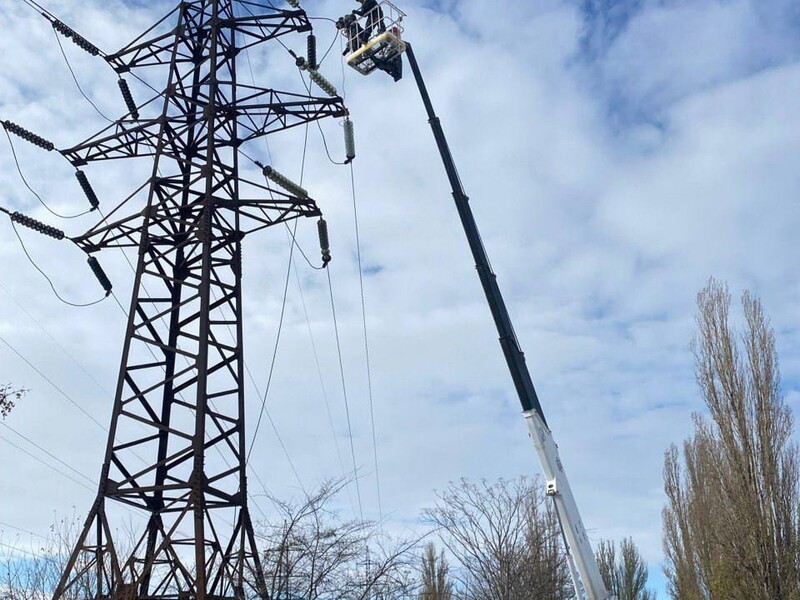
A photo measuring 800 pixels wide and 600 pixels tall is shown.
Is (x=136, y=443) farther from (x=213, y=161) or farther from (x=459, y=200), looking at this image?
(x=459, y=200)

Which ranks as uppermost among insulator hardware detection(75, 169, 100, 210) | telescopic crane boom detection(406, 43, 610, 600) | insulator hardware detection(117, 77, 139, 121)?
insulator hardware detection(117, 77, 139, 121)

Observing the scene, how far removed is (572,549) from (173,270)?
856cm

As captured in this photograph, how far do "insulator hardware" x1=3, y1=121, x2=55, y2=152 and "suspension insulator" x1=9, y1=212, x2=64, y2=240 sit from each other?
1820 mm

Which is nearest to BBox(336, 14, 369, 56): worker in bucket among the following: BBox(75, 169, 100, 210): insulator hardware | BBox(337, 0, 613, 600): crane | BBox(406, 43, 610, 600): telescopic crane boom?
BBox(337, 0, 613, 600): crane

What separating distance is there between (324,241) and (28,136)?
592cm

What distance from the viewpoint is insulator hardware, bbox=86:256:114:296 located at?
16.4m

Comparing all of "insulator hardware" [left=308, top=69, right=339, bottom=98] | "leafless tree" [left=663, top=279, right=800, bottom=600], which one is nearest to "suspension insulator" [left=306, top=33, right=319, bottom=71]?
"insulator hardware" [left=308, top=69, right=339, bottom=98]

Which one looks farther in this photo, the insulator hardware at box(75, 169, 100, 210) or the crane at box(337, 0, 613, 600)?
the insulator hardware at box(75, 169, 100, 210)

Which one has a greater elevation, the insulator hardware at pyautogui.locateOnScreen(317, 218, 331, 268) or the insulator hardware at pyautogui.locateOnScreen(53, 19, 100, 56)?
the insulator hardware at pyautogui.locateOnScreen(53, 19, 100, 56)

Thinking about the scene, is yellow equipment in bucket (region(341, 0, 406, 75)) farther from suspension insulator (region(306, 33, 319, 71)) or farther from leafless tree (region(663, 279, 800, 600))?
leafless tree (region(663, 279, 800, 600))

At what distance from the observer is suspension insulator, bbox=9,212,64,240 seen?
1527 centimetres

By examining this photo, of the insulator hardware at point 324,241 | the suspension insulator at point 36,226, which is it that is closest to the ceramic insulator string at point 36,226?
the suspension insulator at point 36,226

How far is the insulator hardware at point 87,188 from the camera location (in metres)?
16.9

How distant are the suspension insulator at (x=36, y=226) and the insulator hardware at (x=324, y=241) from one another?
4.81 metres
